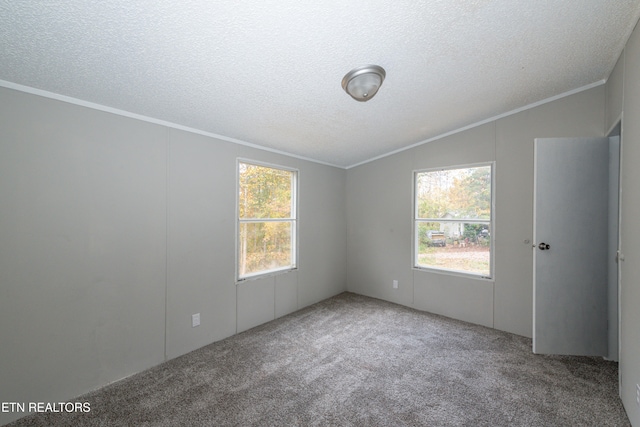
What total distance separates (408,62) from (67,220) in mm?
2648

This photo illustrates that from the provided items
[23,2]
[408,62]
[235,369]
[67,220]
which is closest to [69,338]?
[67,220]

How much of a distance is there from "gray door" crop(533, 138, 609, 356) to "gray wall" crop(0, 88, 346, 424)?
3.00 meters

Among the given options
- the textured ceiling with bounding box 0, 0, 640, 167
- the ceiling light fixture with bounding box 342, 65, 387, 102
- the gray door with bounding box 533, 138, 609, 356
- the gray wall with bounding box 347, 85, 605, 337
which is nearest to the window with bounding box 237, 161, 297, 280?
the textured ceiling with bounding box 0, 0, 640, 167

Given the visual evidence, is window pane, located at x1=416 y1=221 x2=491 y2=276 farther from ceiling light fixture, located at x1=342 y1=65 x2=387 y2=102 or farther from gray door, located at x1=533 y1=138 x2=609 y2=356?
ceiling light fixture, located at x1=342 y1=65 x2=387 y2=102

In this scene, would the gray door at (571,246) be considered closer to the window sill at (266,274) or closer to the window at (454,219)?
the window at (454,219)

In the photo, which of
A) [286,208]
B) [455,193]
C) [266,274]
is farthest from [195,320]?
[455,193]

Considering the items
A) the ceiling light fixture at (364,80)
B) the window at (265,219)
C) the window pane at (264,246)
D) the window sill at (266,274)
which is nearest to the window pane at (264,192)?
the window at (265,219)

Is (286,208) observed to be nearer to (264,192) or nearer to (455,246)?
(264,192)

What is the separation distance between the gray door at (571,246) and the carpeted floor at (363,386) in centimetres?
24

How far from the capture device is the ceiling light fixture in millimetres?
1868

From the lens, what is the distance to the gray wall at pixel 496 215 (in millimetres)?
2967

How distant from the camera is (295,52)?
5.48 ft

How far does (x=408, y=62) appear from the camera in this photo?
188 cm

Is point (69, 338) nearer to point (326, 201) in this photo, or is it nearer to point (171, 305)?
point (171, 305)
